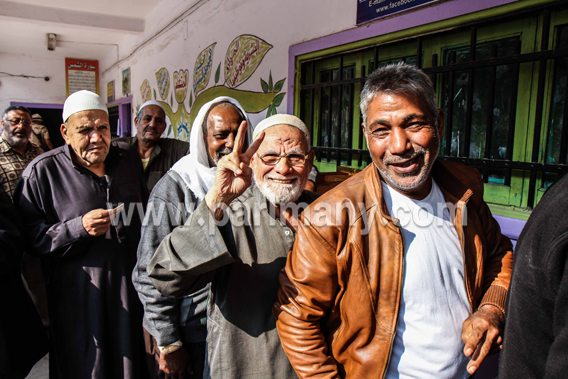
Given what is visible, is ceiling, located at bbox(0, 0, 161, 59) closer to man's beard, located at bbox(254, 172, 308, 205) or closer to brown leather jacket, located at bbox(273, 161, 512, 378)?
man's beard, located at bbox(254, 172, 308, 205)

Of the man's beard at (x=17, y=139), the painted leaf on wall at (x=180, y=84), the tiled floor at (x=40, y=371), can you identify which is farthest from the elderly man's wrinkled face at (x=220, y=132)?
the painted leaf on wall at (x=180, y=84)

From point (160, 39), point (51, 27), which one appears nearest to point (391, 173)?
point (160, 39)

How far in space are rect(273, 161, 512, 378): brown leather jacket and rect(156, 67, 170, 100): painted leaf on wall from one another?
6.06 meters

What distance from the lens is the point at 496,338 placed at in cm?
109

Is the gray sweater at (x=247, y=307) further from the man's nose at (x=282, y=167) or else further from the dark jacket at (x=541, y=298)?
the dark jacket at (x=541, y=298)

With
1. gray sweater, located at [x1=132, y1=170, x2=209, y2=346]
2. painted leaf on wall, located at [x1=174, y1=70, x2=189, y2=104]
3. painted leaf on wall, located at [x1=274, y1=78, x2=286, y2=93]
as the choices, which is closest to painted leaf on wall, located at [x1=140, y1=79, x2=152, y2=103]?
painted leaf on wall, located at [x1=174, y1=70, x2=189, y2=104]

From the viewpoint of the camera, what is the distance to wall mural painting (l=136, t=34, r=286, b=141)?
3992 mm

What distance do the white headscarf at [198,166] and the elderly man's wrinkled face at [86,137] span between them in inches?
24.1

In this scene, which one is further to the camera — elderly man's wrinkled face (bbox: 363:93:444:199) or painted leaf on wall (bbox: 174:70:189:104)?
painted leaf on wall (bbox: 174:70:189:104)

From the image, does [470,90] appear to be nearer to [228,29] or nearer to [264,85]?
[264,85]

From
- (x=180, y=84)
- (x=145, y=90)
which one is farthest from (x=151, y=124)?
(x=145, y=90)

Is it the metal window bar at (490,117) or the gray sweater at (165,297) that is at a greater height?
the metal window bar at (490,117)

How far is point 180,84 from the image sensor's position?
19.7 feet

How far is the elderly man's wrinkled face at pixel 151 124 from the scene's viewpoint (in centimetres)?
370
